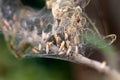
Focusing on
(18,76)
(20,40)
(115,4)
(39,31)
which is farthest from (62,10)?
(18,76)

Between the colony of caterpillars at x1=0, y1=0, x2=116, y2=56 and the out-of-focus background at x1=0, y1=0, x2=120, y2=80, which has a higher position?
the colony of caterpillars at x1=0, y1=0, x2=116, y2=56

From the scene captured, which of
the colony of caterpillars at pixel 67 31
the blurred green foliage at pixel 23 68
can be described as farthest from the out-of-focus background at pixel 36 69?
the colony of caterpillars at pixel 67 31

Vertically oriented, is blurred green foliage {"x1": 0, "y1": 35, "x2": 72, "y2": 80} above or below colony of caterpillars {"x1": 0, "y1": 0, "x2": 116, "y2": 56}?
below

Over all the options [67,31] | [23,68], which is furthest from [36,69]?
[67,31]

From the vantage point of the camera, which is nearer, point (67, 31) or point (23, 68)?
point (67, 31)

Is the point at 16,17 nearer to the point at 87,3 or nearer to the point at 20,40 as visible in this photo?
the point at 20,40

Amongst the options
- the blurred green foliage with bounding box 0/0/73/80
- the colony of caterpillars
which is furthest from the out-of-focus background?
the colony of caterpillars

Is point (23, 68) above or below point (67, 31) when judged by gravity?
below

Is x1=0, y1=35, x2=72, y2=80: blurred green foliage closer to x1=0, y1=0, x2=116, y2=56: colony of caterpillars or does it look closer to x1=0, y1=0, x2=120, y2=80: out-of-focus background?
x1=0, y1=0, x2=120, y2=80: out-of-focus background

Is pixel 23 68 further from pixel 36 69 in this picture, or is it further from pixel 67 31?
pixel 67 31

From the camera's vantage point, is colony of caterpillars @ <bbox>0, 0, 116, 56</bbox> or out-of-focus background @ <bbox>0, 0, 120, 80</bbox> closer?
colony of caterpillars @ <bbox>0, 0, 116, 56</bbox>

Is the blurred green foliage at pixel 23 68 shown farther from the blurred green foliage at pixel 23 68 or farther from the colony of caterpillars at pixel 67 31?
the colony of caterpillars at pixel 67 31
